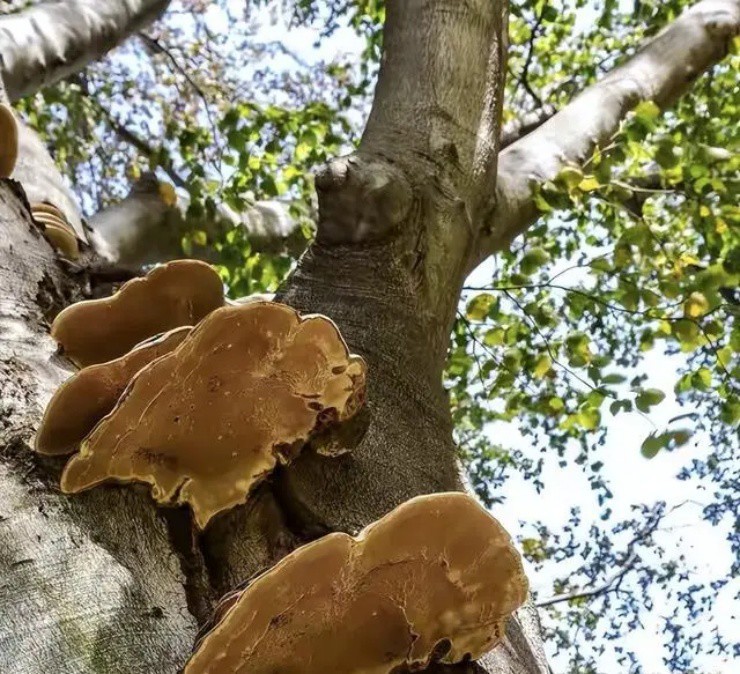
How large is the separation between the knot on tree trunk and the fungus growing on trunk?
0.60m

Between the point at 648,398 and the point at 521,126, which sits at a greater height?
the point at 521,126

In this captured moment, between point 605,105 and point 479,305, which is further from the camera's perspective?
point 479,305

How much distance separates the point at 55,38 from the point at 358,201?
139cm

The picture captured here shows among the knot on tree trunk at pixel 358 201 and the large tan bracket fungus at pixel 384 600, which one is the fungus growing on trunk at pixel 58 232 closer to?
the knot on tree trunk at pixel 358 201

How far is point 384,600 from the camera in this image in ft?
3.53

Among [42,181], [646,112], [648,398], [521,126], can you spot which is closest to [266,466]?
[42,181]

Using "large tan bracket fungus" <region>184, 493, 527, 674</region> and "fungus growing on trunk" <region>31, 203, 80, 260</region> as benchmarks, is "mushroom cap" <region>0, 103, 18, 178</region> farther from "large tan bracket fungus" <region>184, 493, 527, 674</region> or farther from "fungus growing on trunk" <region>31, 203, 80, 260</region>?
"large tan bracket fungus" <region>184, 493, 527, 674</region>

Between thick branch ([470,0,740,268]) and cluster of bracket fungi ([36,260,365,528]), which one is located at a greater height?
thick branch ([470,0,740,268])

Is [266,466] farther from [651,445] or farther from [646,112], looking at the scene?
[646,112]

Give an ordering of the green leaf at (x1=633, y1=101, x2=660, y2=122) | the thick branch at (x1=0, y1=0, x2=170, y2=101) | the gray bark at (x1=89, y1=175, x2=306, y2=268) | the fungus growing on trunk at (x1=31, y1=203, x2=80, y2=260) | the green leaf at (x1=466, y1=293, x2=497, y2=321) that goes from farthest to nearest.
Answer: the green leaf at (x1=466, y1=293, x2=497, y2=321)
the green leaf at (x1=633, y1=101, x2=660, y2=122)
the gray bark at (x1=89, y1=175, x2=306, y2=268)
the thick branch at (x1=0, y1=0, x2=170, y2=101)
the fungus growing on trunk at (x1=31, y1=203, x2=80, y2=260)

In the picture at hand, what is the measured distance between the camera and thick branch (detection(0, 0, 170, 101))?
2580 mm

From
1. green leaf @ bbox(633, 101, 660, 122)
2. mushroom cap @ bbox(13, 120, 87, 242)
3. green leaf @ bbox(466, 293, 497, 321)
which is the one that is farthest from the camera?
green leaf @ bbox(466, 293, 497, 321)

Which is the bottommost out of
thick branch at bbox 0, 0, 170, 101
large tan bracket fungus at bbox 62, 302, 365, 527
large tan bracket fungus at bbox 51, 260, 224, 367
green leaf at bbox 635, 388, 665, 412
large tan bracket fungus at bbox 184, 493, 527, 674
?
large tan bracket fungus at bbox 184, 493, 527, 674

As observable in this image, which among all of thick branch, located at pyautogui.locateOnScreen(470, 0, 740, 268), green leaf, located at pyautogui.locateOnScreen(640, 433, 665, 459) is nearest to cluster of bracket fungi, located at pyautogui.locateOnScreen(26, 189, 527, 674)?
thick branch, located at pyautogui.locateOnScreen(470, 0, 740, 268)
